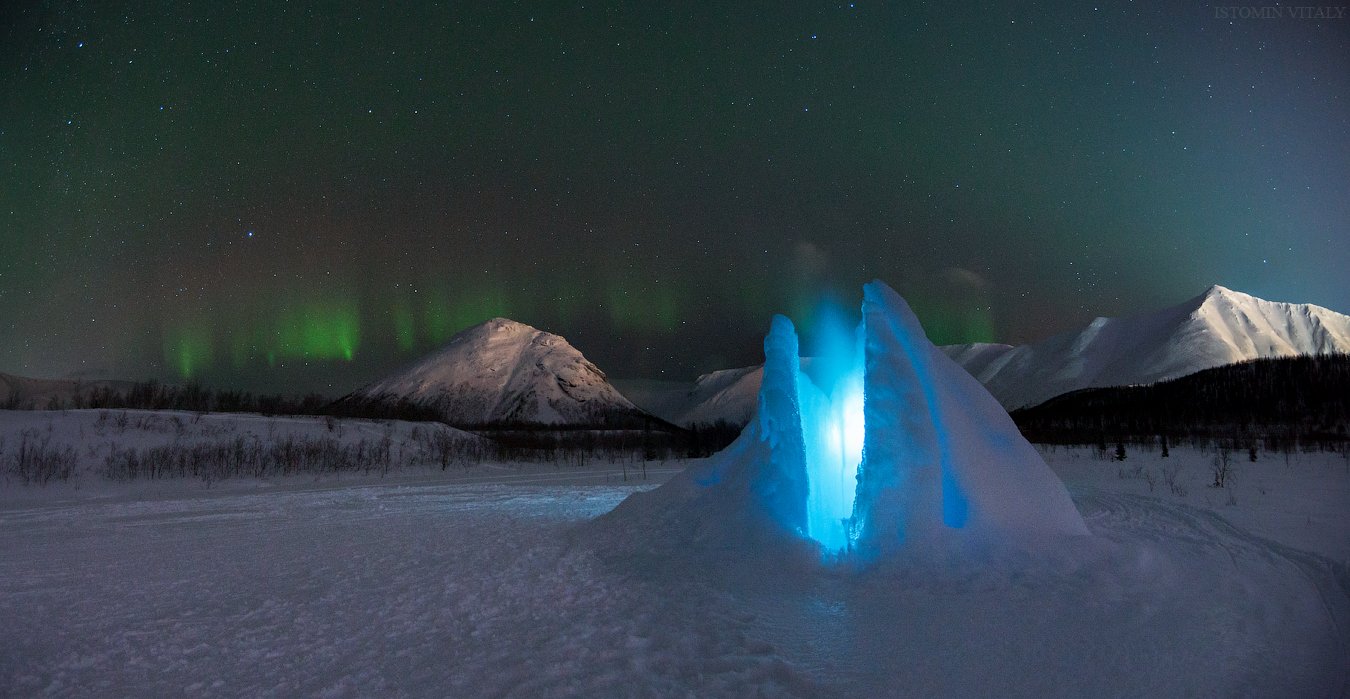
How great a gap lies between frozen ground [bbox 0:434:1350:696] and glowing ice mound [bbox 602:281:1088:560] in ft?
2.88

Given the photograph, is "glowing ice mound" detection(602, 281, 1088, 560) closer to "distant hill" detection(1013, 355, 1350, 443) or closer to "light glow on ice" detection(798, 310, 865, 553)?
"light glow on ice" detection(798, 310, 865, 553)

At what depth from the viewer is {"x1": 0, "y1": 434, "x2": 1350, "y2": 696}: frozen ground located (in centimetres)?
582

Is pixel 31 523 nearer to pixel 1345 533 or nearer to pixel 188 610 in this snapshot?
pixel 188 610

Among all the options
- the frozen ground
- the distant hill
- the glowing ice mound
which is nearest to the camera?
the frozen ground

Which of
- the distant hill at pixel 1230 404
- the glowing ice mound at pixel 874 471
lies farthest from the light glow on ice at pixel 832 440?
the distant hill at pixel 1230 404

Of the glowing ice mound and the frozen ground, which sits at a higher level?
the glowing ice mound

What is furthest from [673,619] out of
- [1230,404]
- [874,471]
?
[1230,404]

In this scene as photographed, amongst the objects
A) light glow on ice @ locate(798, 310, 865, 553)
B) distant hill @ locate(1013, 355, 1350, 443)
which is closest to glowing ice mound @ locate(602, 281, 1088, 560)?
light glow on ice @ locate(798, 310, 865, 553)

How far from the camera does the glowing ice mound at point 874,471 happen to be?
9.94 m

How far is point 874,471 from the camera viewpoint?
10.5 meters

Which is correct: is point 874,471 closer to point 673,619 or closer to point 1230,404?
point 673,619

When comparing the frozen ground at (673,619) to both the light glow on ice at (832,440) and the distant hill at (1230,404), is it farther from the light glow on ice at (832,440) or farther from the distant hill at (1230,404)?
the distant hill at (1230,404)

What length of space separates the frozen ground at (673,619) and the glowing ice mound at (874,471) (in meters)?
0.88

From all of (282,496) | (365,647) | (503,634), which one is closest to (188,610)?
(365,647)
